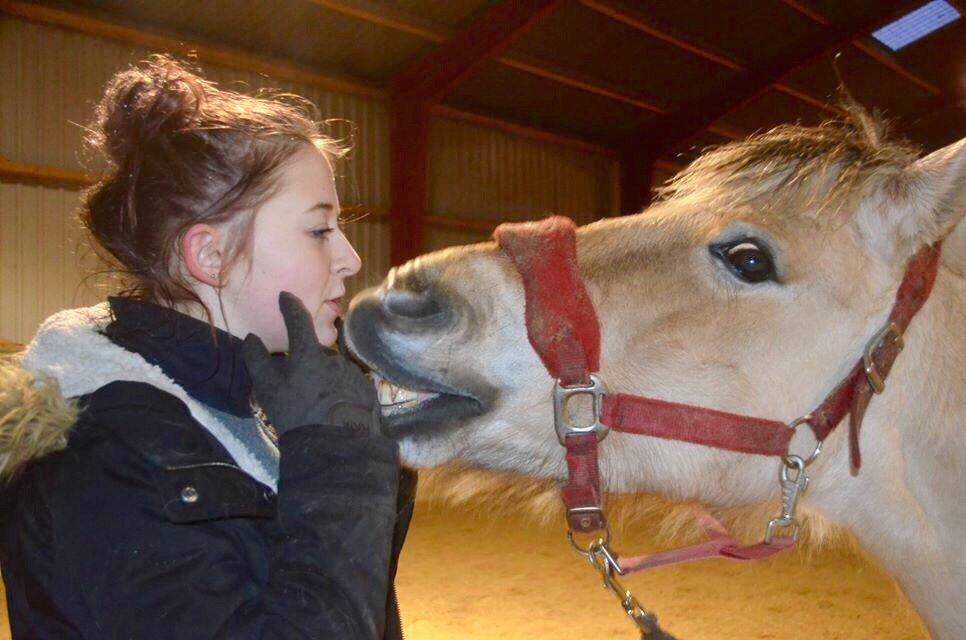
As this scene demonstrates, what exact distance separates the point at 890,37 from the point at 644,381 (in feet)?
48.2

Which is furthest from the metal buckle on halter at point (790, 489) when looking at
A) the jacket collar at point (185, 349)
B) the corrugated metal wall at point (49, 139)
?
the corrugated metal wall at point (49, 139)

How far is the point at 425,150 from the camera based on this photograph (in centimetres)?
1023

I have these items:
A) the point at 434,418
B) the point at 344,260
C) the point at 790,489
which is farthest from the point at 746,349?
the point at 344,260

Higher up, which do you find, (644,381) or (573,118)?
(573,118)

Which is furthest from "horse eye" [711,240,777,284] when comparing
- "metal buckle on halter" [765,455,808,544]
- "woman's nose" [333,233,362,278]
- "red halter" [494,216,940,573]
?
Answer: "woman's nose" [333,233,362,278]

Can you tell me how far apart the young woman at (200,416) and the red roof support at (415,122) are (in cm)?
865

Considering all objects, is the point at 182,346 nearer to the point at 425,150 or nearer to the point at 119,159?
the point at 119,159

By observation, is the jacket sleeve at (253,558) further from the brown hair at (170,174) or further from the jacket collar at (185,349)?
the brown hair at (170,174)

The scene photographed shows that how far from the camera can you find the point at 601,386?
1.46 metres

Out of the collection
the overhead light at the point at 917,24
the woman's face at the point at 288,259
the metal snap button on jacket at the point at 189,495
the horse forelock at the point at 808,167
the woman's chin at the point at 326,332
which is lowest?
the metal snap button on jacket at the point at 189,495

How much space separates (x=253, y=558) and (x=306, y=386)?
0.27m

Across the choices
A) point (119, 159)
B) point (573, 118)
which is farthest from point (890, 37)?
point (119, 159)

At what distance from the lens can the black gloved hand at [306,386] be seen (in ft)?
3.95

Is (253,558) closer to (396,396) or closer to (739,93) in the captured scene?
(396,396)
